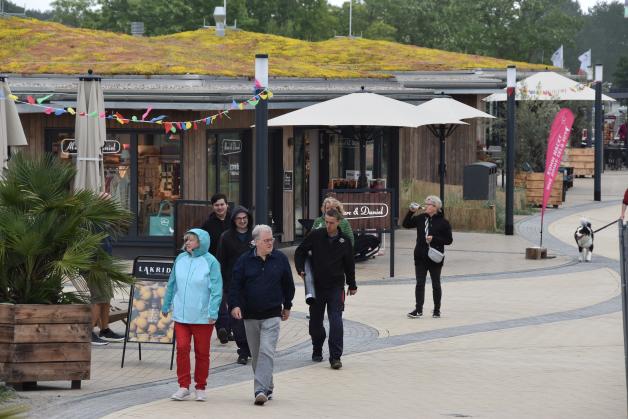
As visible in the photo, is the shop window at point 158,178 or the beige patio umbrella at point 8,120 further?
the shop window at point 158,178

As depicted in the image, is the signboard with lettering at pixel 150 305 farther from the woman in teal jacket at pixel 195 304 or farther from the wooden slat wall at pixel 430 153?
the wooden slat wall at pixel 430 153

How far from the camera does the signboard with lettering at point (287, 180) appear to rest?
22906 millimetres

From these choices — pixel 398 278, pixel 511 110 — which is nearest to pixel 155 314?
pixel 398 278

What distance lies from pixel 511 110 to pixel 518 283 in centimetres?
699

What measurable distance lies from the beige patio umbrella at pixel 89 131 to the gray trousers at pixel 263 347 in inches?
197

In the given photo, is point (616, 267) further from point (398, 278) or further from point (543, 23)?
point (543, 23)

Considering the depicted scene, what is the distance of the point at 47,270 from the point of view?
36.3 feet

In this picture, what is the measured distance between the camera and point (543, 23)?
289 ft

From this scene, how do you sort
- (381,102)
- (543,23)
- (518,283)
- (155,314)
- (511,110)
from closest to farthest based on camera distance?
(155,314) → (518,283) → (381,102) → (511,110) → (543,23)

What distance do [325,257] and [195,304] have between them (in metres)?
2.04

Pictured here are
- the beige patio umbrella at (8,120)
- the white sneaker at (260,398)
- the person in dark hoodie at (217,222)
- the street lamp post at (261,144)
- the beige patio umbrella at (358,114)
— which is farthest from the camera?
the beige patio umbrella at (358,114)

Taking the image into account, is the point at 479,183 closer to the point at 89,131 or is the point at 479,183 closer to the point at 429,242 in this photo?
the point at 429,242

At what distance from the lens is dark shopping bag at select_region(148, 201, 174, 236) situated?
21328mm

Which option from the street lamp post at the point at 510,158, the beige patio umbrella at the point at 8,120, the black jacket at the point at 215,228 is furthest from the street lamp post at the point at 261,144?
the street lamp post at the point at 510,158
